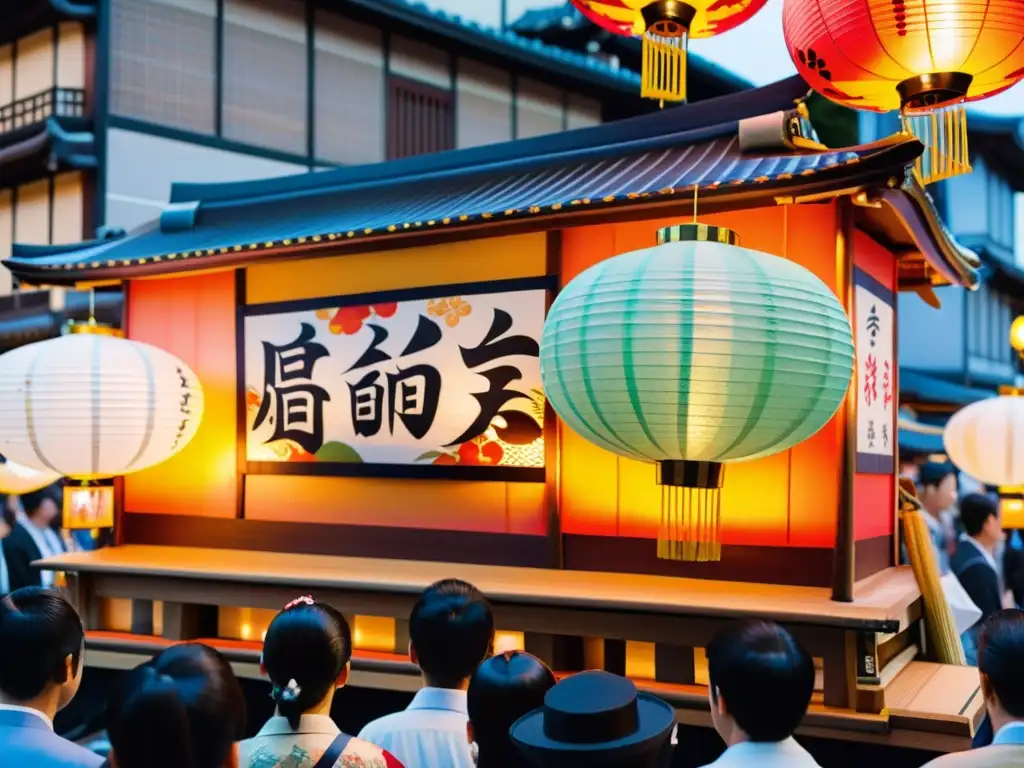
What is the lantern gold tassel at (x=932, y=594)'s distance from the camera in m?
5.95

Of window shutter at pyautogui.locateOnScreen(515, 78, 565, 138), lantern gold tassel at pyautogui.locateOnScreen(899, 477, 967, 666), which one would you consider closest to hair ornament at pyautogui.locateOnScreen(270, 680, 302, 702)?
lantern gold tassel at pyautogui.locateOnScreen(899, 477, 967, 666)

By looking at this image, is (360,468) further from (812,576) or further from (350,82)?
(350,82)

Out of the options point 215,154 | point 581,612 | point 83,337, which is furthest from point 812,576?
point 215,154

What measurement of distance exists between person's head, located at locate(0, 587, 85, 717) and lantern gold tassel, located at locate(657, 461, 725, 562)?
6.90 ft

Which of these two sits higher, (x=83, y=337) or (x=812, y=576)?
(x=83, y=337)

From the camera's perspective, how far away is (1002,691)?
2.88 m

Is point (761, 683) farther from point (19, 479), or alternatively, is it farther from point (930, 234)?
point (19, 479)

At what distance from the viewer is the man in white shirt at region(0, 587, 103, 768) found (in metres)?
2.88

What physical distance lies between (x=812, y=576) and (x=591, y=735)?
295cm

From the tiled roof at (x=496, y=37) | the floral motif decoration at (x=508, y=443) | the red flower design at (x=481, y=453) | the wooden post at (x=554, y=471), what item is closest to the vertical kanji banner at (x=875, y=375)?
the wooden post at (x=554, y=471)

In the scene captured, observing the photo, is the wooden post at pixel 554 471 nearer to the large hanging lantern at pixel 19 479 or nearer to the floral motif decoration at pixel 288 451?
the floral motif decoration at pixel 288 451

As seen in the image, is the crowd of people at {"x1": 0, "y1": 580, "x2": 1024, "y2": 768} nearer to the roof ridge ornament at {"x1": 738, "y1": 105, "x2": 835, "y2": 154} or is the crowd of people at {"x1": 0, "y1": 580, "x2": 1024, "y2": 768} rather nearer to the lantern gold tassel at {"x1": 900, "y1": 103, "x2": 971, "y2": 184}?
the lantern gold tassel at {"x1": 900, "y1": 103, "x2": 971, "y2": 184}

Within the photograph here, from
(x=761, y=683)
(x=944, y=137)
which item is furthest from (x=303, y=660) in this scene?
(x=944, y=137)

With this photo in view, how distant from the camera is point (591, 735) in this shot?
261cm
